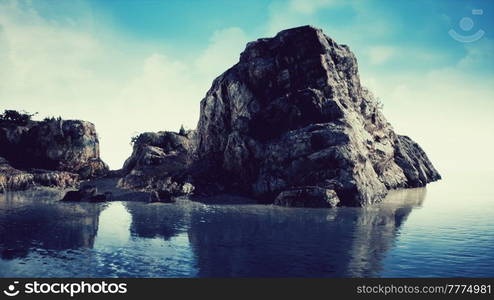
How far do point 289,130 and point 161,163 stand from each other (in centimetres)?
3441

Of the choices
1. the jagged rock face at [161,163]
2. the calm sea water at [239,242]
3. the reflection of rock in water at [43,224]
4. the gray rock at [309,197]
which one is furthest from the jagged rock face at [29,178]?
the gray rock at [309,197]

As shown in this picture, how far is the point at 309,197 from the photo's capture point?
66.6m

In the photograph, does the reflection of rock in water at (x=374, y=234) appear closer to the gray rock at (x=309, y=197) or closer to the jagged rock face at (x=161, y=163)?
the gray rock at (x=309, y=197)

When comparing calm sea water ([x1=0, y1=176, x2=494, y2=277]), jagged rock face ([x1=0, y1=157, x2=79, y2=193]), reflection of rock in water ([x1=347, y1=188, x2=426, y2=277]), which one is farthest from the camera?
jagged rock face ([x1=0, y1=157, x2=79, y2=193])

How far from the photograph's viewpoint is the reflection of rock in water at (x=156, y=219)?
A: 144ft

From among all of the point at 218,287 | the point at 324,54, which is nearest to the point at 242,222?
the point at 218,287

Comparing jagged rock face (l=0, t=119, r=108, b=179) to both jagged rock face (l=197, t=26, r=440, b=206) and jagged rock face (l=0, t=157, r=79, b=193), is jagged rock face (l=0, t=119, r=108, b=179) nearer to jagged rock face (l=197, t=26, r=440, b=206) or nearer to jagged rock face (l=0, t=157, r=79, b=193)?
jagged rock face (l=0, t=157, r=79, b=193)

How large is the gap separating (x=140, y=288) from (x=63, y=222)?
28.8 metres

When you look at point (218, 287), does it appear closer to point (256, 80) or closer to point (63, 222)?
point (63, 222)

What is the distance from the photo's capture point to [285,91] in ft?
283

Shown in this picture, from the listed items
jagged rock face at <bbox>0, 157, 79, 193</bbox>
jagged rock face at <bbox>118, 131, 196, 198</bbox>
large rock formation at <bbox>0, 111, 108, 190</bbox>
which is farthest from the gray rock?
large rock formation at <bbox>0, 111, 108, 190</bbox>

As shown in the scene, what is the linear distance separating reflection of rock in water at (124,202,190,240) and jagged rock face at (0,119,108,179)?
4001 centimetres

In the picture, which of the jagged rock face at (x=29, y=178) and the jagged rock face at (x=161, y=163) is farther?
the jagged rock face at (x=29, y=178)

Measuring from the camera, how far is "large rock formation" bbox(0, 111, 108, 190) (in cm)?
9588
